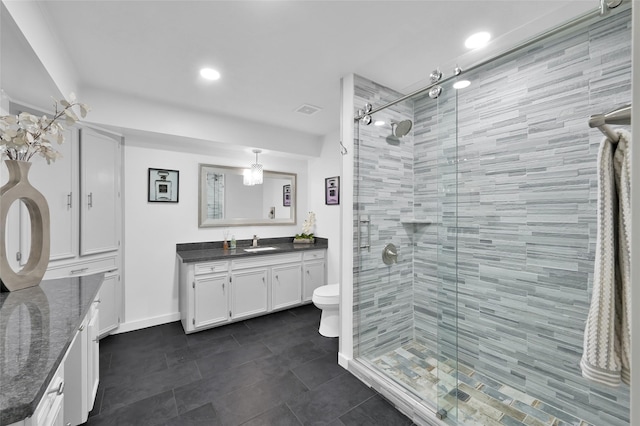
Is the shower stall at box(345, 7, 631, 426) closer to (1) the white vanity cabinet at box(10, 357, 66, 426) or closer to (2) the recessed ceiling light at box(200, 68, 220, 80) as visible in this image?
(2) the recessed ceiling light at box(200, 68, 220, 80)

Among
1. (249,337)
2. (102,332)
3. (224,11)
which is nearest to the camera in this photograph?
(224,11)

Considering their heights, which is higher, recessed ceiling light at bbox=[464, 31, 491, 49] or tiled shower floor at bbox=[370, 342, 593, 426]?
recessed ceiling light at bbox=[464, 31, 491, 49]

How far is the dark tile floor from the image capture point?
70.3 inches

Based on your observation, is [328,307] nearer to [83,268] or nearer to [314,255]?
[314,255]

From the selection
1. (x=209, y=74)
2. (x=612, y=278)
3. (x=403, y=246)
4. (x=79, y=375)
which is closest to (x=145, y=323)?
(x=79, y=375)

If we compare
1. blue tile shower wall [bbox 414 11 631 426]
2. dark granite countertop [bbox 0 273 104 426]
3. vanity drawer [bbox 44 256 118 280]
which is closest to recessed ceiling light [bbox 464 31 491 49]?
blue tile shower wall [bbox 414 11 631 426]

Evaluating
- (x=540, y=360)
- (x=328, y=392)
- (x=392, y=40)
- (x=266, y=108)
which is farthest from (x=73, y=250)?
(x=540, y=360)

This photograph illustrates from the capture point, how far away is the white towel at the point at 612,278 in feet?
2.38

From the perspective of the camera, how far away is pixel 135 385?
2.08m

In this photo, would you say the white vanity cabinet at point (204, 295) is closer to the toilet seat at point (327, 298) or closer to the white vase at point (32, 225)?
the toilet seat at point (327, 298)

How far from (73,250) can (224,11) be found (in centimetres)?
240

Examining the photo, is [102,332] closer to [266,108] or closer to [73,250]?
[73,250]

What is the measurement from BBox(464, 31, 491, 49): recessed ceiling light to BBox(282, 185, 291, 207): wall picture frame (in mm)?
2840

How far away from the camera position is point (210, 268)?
9.97 ft
